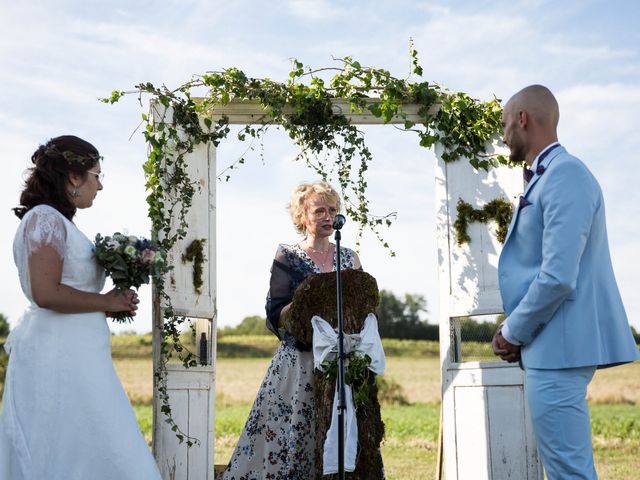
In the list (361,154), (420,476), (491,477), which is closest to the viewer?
(491,477)

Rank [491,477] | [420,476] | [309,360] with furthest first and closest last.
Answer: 1. [420,476]
2. [491,477]
3. [309,360]

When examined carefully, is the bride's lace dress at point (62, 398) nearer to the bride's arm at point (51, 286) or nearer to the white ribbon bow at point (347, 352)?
the bride's arm at point (51, 286)

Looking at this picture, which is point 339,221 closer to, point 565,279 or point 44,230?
point 44,230

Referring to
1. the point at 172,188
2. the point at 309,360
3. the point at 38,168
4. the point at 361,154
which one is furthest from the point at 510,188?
the point at 38,168

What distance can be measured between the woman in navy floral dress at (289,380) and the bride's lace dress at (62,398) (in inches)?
64.1

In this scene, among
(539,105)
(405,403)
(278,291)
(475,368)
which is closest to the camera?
(539,105)

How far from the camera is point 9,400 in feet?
10.3

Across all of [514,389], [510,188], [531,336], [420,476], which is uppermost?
[510,188]

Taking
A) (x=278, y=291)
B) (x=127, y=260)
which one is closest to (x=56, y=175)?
(x=127, y=260)

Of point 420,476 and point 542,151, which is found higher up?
point 542,151

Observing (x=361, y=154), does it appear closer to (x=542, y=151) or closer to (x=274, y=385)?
(x=274, y=385)

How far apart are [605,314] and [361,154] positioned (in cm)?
330

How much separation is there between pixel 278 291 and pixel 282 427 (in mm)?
807

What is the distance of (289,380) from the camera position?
15.9 ft
